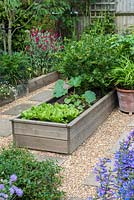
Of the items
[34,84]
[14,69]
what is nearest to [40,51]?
[34,84]

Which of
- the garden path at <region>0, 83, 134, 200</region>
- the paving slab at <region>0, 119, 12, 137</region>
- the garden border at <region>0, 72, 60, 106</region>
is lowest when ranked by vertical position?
the garden path at <region>0, 83, 134, 200</region>

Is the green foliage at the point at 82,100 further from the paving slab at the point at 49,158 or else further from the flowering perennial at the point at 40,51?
the flowering perennial at the point at 40,51

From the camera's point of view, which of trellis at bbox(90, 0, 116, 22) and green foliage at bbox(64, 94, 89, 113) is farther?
trellis at bbox(90, 0, 116, 22)

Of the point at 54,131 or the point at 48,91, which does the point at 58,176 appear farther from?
the point at 48,91

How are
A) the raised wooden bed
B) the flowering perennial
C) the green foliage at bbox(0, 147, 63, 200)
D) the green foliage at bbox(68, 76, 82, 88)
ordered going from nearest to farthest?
the green foliage at bbox(0, 147, 63, 200) → the raised wooden bed → the green foliage at bbox(68, 76, 82, 88) → the flowering perennial

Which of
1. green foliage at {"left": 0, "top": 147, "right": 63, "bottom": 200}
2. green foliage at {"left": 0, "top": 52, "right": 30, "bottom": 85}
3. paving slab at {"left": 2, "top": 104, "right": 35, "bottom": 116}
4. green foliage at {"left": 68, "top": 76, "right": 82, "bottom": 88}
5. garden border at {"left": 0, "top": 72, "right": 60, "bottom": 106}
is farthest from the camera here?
garden border at {"left": 0, "top": 72, "right": 60, "bottom": 106}

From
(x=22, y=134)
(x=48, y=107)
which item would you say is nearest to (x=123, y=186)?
(x=22, y=134)

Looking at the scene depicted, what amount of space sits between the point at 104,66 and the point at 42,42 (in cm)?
212

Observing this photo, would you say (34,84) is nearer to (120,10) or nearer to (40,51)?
(40,51)

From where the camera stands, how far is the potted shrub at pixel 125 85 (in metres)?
4.41

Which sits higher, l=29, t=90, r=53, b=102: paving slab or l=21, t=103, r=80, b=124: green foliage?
l=21, t=103, r=80, b=124: green foliage

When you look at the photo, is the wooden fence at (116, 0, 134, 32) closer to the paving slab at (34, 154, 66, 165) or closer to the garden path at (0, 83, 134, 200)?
the garden path at (0, 83, 134, 200)

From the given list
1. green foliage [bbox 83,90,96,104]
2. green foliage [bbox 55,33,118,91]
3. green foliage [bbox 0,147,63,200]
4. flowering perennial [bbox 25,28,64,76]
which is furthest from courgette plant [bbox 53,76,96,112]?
flowering perennial [bbox 25,28,64,76]

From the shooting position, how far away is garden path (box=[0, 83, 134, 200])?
2.69m
